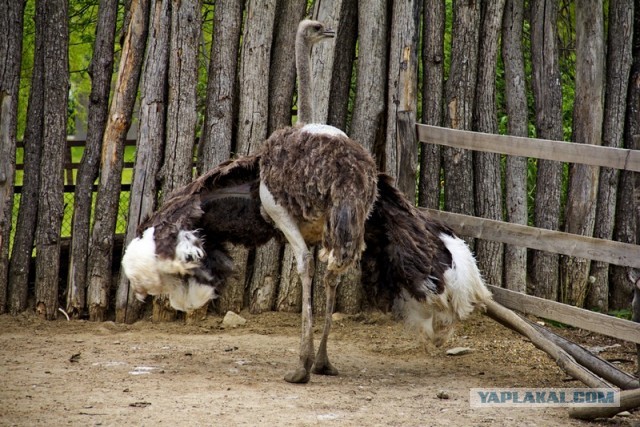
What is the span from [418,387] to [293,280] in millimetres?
1931

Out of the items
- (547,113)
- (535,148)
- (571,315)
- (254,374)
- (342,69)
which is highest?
(342,69)

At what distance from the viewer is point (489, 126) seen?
7.46 metres

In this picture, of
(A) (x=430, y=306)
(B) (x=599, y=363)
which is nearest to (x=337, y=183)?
(A) (x=430, y=306)

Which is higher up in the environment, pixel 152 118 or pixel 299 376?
pixel 152 118

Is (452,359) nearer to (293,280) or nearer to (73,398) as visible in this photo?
(293,280)

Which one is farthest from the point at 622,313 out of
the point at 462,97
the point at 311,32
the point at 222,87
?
the point at 222,87

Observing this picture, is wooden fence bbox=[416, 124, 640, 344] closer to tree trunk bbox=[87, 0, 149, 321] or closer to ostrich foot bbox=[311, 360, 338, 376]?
ostrich foot bbox=[311, 360, 338, 376]

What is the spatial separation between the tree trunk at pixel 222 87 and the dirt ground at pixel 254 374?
1.31 metres

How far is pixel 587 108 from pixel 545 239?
150 centimetres

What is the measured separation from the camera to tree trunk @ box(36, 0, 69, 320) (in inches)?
297

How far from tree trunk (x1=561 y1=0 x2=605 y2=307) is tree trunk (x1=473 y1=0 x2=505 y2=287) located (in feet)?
1.94

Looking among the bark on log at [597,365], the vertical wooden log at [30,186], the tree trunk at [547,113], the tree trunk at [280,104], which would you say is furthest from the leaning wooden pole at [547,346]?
the vertical wooden log at [30,186]

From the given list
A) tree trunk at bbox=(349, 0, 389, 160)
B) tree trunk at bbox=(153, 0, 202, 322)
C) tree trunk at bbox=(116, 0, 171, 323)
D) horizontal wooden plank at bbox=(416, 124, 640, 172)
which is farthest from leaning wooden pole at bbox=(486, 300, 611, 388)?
tree trunk at bbox=(116, 0, 171, 323)

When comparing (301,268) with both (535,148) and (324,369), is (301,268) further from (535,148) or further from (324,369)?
(535,148)
